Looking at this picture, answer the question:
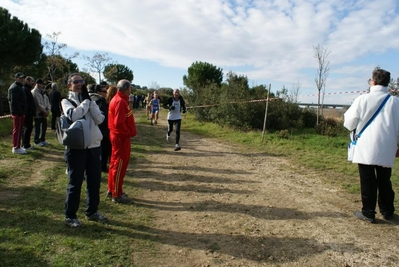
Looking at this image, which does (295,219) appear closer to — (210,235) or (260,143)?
(210,235)

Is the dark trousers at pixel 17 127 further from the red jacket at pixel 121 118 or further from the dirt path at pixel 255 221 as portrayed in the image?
the red jacket at pixel 121 118

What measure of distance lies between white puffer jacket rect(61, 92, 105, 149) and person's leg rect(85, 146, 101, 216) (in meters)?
0.11

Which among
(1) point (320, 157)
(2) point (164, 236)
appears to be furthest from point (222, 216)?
(1) point (320, 157)

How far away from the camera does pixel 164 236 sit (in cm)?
363

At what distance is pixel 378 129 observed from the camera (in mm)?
3988

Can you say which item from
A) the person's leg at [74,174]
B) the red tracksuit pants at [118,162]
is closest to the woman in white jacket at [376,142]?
the red tracksuit pants at [118,162]

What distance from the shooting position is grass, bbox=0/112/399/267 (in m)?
3.04

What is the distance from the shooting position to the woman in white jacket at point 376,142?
396cm

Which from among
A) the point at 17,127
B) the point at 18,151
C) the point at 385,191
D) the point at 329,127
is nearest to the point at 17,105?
the point at 17,127

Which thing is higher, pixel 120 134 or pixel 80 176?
pixel 120 134

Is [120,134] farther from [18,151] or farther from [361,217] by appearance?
[18,151]

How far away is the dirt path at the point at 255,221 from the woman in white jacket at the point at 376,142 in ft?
1.00

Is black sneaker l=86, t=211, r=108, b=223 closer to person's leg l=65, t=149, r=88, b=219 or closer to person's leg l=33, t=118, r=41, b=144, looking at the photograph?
person's leg l=65, t=149, r=88, b=219

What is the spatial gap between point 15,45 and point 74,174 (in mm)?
15143
